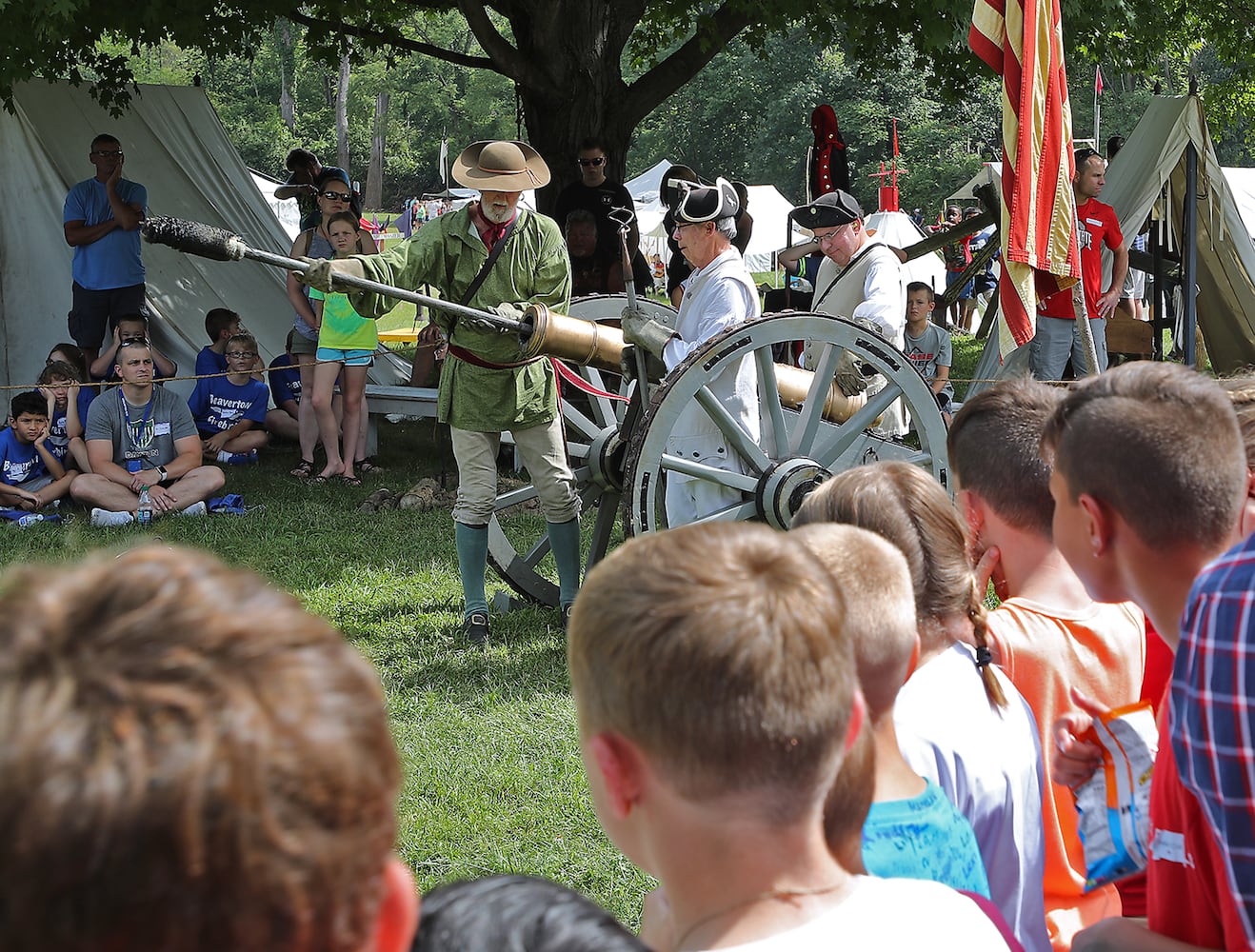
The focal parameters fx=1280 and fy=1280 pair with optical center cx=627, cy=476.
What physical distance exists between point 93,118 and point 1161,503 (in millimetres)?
9589

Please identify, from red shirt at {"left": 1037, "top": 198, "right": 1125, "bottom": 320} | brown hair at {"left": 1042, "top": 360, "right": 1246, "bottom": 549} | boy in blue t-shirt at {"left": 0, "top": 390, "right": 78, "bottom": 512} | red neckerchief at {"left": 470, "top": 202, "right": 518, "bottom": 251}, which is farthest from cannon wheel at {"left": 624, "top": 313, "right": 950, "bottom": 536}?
boy in blue t-shirt at {"left": 0, "top": 390, "right": 78, "bottom": 512}

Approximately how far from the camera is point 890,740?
1648mm

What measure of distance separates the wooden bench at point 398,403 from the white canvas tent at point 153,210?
1261mm

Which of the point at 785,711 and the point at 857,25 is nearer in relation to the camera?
the point at 785,711

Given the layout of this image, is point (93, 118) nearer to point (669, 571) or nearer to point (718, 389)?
point (718, 389)

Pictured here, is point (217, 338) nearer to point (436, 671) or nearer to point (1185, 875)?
point (436, 671)

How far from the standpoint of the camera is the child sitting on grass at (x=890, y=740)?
5.17 feet

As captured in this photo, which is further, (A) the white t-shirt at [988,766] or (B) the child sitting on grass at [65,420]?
(B) the child sitting on grass at [65,420]

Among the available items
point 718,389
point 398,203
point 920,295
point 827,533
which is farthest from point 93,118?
point 398,203

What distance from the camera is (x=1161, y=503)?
5.00ft

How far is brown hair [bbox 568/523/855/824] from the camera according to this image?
117 centimetres

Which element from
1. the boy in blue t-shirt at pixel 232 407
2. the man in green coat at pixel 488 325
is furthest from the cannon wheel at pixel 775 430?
the boy in blue t-shirt at pixel 232 407

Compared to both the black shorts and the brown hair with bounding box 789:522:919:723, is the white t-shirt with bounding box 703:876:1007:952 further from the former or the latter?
the black shorts

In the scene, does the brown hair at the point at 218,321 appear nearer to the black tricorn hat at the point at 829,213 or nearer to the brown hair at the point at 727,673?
the black tricorn hat at the point at 829,213
